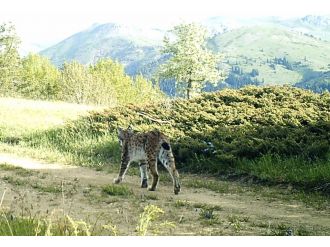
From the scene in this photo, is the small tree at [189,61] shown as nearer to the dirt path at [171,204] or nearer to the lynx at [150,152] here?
the dirt path at [171,204]

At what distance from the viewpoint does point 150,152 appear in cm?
1105

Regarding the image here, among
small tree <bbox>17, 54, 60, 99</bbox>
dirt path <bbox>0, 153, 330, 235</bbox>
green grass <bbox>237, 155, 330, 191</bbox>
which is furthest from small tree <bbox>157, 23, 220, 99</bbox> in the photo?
dirt path <bbox>0, 153, 330, 235</bbox>

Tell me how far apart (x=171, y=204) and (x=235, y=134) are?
524 cm

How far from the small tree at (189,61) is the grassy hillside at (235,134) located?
79.3ft

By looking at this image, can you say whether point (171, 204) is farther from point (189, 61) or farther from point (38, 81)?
point (38, 81)

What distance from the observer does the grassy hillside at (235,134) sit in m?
12.8

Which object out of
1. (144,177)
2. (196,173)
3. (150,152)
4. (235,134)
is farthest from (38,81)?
(150,152)

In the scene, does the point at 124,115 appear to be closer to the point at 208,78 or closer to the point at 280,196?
the point at 280,196

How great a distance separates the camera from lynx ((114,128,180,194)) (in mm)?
10953

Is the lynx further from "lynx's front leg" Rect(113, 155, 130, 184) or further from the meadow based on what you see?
the meadow
